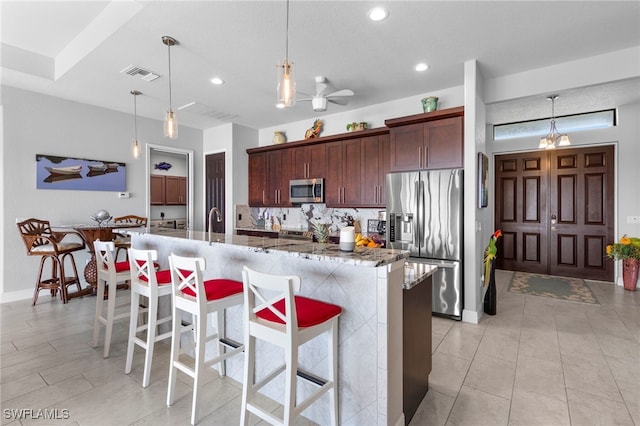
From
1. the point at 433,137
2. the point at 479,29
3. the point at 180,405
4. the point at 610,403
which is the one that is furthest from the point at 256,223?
the point at 610,403

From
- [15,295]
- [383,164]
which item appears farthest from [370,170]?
[15,295]

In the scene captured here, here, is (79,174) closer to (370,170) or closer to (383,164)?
(370,170)

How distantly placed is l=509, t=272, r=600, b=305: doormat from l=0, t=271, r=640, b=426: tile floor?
761mm

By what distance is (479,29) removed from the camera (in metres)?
2.70

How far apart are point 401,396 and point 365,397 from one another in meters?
0.22

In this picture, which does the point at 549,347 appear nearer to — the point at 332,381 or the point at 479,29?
the point at 332,381

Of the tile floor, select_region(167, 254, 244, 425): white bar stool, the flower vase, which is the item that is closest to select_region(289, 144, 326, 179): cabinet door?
the tile floor

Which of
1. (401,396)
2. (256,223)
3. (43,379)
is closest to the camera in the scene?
(401,396)

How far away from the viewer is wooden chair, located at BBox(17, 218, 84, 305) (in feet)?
12.6

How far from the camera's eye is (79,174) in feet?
15.0

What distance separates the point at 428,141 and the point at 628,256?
12.1 ft

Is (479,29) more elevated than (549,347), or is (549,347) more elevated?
(479,29)

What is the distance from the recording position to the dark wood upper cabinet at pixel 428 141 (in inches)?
137

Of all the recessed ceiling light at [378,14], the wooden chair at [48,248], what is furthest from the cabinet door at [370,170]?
the wooden chair at [48,248]
